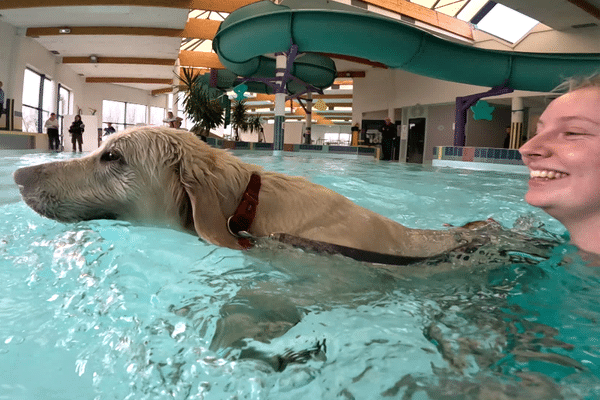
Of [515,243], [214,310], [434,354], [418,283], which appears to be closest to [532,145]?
[515,243]

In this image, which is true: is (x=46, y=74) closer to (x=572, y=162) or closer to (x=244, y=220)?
(x=244, y=220)

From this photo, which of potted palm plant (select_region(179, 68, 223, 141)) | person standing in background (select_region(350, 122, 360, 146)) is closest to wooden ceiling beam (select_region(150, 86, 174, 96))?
potted palm plant (select_region(179, 68, 223, 141))

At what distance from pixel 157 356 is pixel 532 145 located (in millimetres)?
2009

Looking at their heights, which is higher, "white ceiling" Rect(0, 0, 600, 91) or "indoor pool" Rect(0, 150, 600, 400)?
"white ceiling" Rect(0, 0, 600, 91)

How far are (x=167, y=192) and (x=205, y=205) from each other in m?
0.29

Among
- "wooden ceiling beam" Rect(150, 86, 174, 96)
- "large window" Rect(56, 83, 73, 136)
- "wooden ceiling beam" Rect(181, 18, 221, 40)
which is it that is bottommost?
"large window" Rect(56, 83, 73, 136)

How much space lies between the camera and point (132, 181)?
6.84 ft

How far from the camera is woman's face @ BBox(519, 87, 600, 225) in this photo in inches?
74.2

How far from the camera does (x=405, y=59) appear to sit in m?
11.9

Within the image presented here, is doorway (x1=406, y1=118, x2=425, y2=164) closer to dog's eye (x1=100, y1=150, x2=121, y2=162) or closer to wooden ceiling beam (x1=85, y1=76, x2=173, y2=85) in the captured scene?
wooden ceiling beam (x1=85, y1=76, x2=173, y2=85)

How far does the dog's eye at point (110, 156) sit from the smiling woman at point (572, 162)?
6.98ft

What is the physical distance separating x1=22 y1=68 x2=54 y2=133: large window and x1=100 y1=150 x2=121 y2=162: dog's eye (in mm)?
21902

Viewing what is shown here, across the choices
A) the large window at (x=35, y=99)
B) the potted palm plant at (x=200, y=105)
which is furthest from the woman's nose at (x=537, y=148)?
the large window at (x=35, y=99)

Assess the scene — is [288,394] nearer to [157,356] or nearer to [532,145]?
[157,356]
